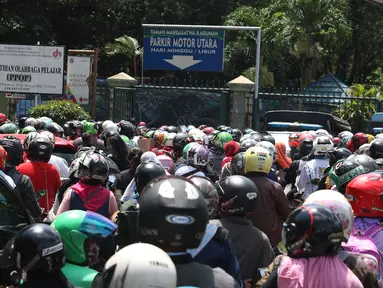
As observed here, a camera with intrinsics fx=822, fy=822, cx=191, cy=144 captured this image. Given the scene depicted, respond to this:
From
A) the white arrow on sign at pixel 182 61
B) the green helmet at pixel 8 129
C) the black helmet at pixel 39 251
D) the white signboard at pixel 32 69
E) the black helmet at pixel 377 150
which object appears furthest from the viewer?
the white arrow on sign at pixel 182 61

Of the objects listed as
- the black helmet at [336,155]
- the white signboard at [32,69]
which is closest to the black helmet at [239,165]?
the black helmet at [336,155]

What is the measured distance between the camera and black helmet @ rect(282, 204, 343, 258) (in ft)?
13.5

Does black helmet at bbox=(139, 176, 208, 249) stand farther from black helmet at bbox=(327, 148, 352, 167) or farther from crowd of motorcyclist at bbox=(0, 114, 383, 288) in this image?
black helmet at bbox=(327, 148, 352, 167)

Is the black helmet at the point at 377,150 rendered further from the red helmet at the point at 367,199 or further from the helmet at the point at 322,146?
the red helmet at the point at 367,199

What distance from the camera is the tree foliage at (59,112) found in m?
22.2

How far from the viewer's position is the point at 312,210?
420 centimetres

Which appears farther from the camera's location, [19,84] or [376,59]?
[376,59]

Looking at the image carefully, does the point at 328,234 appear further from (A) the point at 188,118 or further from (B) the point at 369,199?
(A) the point at 188,118

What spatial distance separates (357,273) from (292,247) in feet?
1.96

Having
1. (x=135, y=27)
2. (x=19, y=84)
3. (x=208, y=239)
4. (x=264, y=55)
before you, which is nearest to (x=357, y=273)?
(x=208, y=239)

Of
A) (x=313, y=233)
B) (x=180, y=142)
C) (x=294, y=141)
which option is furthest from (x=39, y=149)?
(x=294, y=141)

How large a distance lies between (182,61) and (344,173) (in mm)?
20449

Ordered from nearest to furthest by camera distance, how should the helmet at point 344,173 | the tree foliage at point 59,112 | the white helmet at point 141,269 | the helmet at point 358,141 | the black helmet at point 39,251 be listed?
the white helmet at point 141,269, the black helmet at point 39,251, the helmet at point 344,173, the helmet at point 358,141, the tree foliage at point 59,112

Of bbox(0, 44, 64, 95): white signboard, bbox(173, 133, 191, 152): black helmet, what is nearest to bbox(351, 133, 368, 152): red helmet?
bbox(173, 133, 191, 152): black helmet
